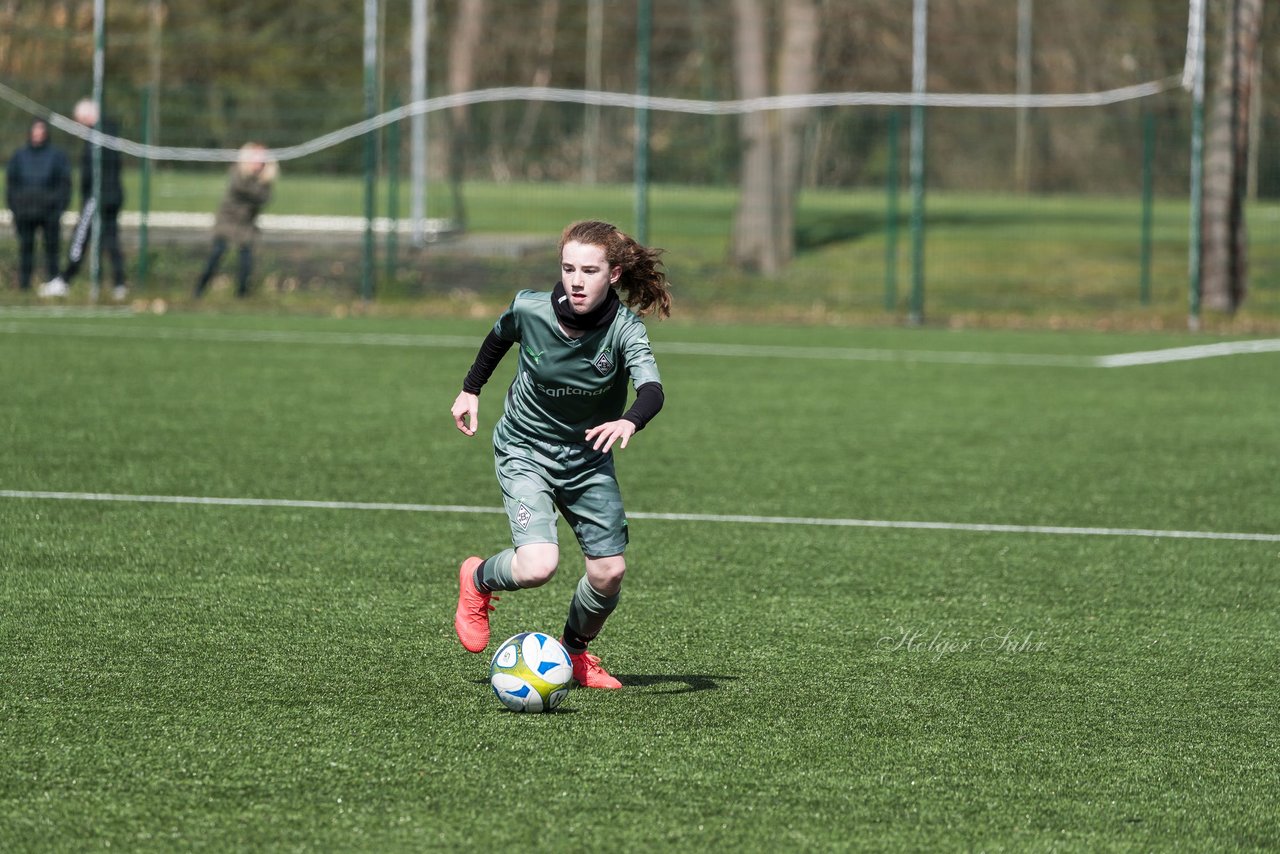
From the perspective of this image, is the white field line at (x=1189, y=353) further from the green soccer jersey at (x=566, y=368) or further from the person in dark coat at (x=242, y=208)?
the green soccer jersey at (x=566, y=368)

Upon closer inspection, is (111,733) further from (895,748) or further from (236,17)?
(236,17)

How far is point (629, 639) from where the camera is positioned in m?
6.42

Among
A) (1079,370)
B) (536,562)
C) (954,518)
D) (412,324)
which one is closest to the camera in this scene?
(536,562)

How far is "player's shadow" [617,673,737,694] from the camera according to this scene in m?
5.70

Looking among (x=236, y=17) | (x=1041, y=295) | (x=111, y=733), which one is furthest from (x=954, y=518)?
(x=236, y=17)

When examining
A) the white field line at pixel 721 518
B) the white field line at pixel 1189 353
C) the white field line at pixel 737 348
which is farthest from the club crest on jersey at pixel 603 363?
the white field line at pixel 1189 353

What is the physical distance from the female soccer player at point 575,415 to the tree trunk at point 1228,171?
16.7 m

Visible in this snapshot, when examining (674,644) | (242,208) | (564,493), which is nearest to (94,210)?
(242,208)

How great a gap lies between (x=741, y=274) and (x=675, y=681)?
1726 cm

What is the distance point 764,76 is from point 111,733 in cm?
2215

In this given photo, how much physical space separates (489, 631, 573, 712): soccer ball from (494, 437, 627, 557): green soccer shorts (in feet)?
1.18

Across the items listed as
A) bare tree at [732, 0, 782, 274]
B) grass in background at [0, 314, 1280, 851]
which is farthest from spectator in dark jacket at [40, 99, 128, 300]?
grass in background at [0, 314, 1280, 851]

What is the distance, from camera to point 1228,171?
21.4m

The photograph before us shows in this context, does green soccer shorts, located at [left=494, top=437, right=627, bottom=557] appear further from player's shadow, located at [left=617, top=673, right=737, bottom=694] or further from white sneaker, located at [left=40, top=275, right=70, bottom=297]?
white sneaker, located at [left=40, top=275, right=70, bottom=297]
